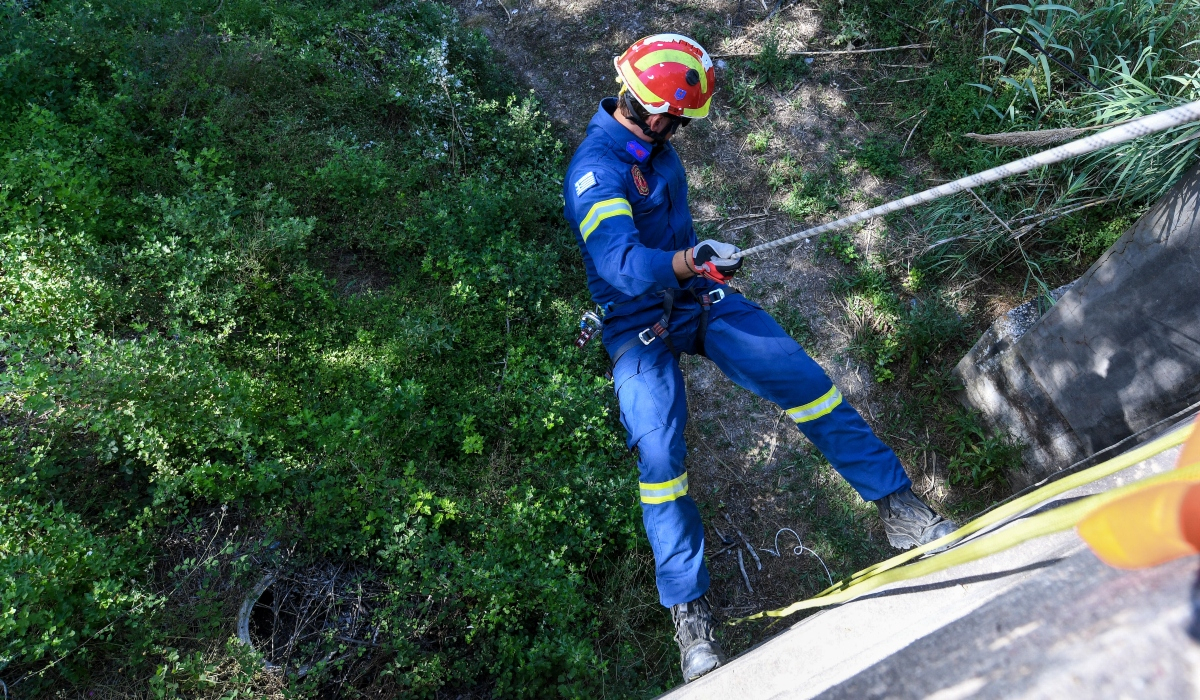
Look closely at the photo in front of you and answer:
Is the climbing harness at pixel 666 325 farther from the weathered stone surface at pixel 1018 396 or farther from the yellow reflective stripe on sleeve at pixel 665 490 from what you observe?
the weathered stone surface at pixel 1018 396

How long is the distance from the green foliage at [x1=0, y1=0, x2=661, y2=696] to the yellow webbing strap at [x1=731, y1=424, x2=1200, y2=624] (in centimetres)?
143

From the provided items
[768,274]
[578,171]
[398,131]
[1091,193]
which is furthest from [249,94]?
[1091,193]

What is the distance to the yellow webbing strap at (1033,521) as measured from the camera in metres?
1.47

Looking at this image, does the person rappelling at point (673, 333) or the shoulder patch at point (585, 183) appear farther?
the shoulder patch at point (585, 183)

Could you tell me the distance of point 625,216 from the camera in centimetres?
315

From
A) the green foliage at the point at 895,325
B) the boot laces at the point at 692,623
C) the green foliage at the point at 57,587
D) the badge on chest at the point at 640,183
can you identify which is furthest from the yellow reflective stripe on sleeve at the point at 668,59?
the green foliage at the point at 57,587

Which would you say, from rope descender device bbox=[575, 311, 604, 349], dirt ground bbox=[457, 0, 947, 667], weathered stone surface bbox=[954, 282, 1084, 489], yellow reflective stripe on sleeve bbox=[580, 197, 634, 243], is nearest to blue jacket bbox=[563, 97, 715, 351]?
yellow reflective stripe on sleeve bbox=[580, 197, 634, 243]

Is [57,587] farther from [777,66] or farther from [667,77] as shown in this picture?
[777,66]

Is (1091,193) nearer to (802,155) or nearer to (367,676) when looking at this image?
(802,155)

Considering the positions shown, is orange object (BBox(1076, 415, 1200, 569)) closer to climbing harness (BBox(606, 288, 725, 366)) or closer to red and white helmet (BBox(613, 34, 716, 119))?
climbing harness (BBox(606, 288, 725, 366))

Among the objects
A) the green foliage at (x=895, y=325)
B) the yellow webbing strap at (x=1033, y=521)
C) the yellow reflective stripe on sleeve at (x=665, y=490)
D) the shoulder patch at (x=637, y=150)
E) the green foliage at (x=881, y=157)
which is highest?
the green foliage at (x=881, y=157)

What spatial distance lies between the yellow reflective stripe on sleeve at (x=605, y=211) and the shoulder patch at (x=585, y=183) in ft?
0.37

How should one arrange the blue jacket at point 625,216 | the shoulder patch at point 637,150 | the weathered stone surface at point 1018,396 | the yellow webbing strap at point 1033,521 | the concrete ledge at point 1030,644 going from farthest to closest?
the weathered stone surface at point 1018,396, the shoulder patch at point 637,150, the blue jacket at point 625,216, the yellow webbing strap at point 1033,521, the concrete ledge at point 1030,644

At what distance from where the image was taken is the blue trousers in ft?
10.2
